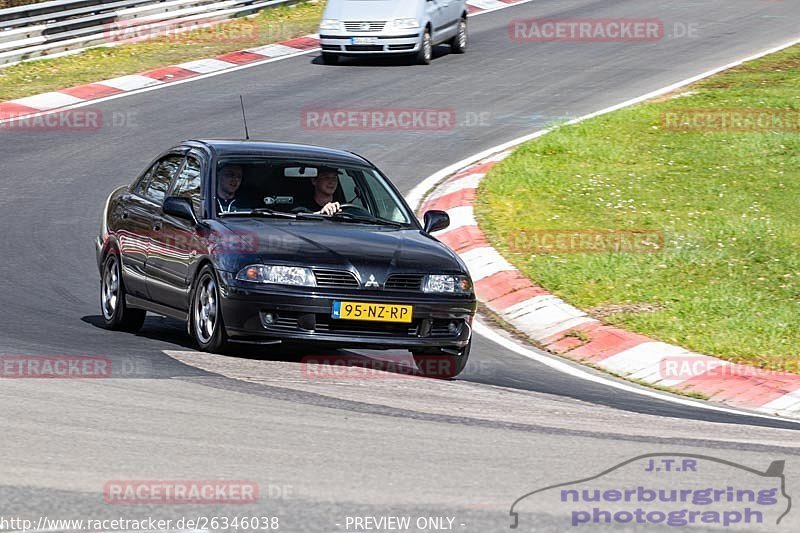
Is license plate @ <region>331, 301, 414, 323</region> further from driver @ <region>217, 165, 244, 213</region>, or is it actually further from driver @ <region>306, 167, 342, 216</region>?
driver @ <region>217, 165, 244, 213</region>

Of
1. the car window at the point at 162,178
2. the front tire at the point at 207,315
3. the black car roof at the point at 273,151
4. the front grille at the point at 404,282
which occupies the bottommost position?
the front tire at the point at 207,315

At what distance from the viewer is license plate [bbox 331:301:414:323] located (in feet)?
30.3

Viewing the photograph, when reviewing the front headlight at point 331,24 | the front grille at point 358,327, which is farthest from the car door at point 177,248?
the front headlight at point 331,24

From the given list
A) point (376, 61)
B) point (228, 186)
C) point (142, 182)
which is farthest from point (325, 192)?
point (376, 61)

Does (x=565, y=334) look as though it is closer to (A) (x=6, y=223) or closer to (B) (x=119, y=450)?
(B) (x=119, y=450)

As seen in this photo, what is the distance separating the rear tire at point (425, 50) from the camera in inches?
1023

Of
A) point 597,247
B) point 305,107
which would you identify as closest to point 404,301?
point 597,247

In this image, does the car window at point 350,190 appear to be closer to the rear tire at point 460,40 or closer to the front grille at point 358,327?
the front grille at point 358,327

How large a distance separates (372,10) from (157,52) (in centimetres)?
420

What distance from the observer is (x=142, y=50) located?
88.4ft

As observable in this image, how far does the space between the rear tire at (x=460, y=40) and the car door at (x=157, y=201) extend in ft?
54.6

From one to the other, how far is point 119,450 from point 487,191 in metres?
10.5

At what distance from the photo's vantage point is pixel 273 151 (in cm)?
1061

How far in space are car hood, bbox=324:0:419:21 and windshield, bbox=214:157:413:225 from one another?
601 inches
